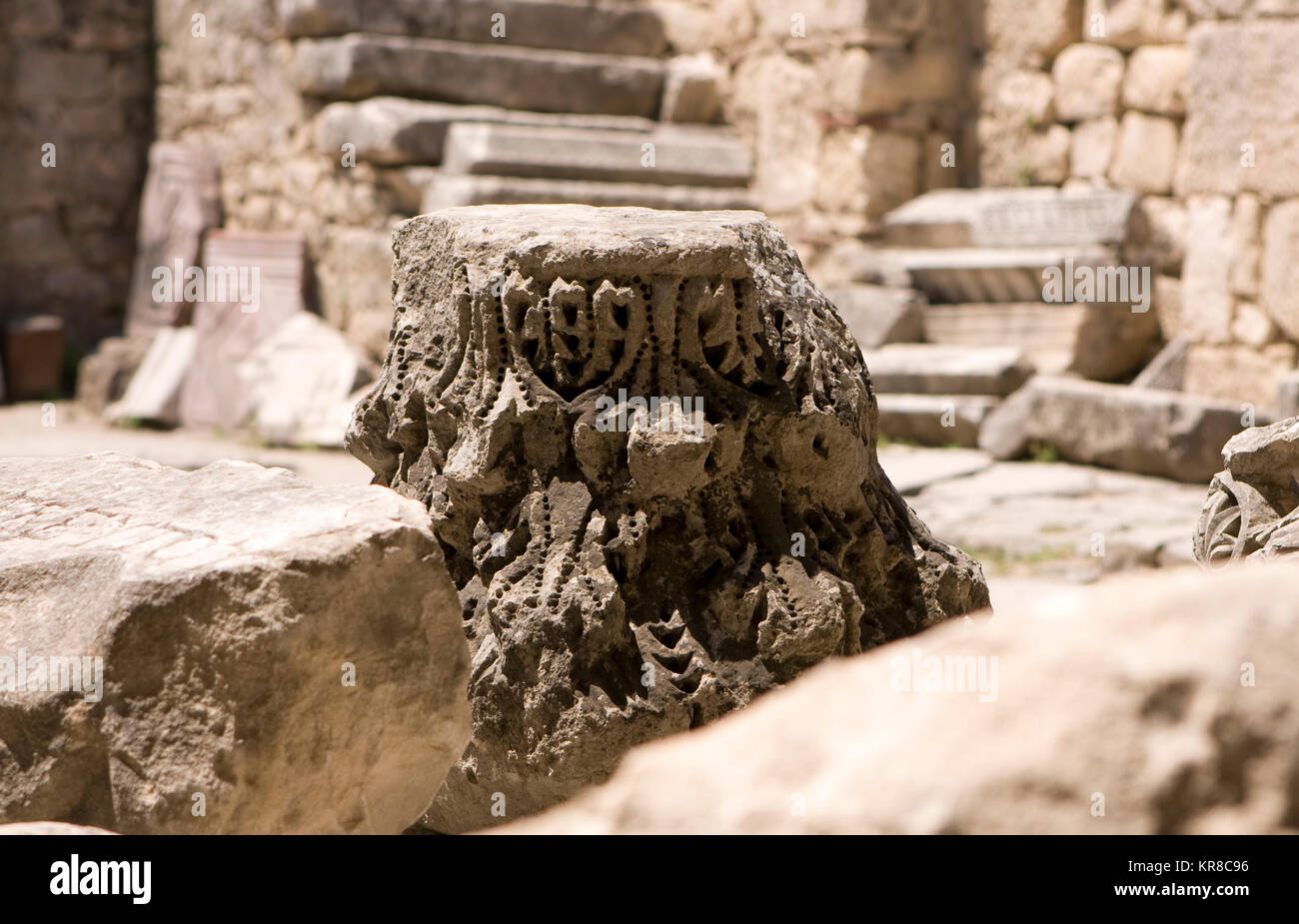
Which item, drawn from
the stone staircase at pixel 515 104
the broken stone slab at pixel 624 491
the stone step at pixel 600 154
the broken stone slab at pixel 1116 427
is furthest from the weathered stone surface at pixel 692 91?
the broken stone slab at pixel 624 491

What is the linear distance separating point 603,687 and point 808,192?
5741mm

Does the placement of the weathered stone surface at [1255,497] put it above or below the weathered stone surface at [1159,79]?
below

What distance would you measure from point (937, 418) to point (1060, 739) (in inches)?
218

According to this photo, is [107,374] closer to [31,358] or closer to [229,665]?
[31,358]

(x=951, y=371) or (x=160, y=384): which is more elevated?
(x=951, y=371)

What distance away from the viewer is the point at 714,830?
127 cm

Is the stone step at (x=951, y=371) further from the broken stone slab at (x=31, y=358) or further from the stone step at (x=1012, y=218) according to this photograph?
the broken stone slab at (x=31, y=358)

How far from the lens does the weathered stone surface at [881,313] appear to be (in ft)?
23.4

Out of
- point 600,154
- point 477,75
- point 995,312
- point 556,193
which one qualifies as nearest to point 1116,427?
point 995,312

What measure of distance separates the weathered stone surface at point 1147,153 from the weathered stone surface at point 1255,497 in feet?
13.4

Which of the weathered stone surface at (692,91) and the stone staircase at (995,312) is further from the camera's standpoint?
the weathered stone surface at (692,91)

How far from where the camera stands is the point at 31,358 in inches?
363

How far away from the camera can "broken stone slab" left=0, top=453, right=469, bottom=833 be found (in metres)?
1.99
